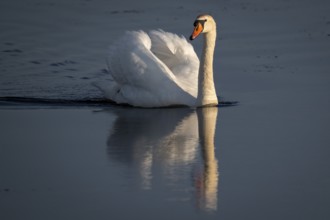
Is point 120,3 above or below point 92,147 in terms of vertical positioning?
above

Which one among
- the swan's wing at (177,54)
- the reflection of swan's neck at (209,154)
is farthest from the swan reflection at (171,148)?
the swan's wing at (177,54)

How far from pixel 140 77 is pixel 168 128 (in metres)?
1.68

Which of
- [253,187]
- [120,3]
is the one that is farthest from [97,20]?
[253,187]

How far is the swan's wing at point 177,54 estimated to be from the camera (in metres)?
13.7

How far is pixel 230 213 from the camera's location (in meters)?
8.12

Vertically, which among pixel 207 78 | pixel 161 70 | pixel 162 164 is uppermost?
pixel 161 70

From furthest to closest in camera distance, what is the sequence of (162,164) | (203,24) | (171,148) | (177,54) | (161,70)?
(177,54), (161,70), (203,24), (171,148), (162,164)

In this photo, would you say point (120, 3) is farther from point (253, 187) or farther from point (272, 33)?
point (253, 187)

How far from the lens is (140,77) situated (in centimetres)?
1302

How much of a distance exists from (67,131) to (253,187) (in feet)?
10.2

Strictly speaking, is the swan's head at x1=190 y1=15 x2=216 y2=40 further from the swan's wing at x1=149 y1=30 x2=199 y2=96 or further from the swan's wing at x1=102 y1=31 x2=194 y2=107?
the swan's wing at x1=149 y1=30 x2=199 y2=96

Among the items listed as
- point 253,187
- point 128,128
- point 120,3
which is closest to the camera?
point 253,187

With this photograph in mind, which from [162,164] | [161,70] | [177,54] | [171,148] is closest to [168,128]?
[171,148]

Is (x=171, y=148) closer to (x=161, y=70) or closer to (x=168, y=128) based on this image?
(x=168, y=128)
